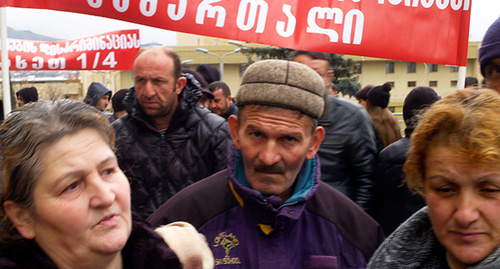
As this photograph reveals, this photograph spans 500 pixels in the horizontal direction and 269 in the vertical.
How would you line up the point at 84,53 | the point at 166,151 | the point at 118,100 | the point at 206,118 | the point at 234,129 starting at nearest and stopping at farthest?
1. the point at 234,129
2. the point at 166,151
3. the point at 206,118
4. the point at 118,100
5. the point at 84,53

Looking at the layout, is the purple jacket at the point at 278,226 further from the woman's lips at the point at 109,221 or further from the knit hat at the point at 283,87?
the woman's lips at the point at 109,221

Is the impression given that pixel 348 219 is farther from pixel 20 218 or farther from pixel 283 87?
pixel 20 218

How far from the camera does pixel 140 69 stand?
398cm

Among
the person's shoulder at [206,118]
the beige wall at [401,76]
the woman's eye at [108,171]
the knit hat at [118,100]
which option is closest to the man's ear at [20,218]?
the woman's eye at [108,171]

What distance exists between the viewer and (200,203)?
2.20 metres

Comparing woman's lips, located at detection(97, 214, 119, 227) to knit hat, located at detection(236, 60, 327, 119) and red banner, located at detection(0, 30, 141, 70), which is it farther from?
red banner, located at detection(0, 30, 141, 70)

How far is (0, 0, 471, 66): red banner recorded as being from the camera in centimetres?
380

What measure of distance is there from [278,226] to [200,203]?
35 cm

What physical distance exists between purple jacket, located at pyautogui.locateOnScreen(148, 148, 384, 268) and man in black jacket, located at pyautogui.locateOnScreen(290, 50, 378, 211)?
1.44 m

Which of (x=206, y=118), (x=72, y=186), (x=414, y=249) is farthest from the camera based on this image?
(x=206, y=118)

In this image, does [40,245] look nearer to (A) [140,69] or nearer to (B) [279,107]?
(B) [279,107]

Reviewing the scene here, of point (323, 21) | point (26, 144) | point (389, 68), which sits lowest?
point (389, 68)

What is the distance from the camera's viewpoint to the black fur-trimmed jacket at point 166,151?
3.59 m

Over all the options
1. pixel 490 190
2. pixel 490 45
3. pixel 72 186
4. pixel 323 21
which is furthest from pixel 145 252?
pixel 323 21
